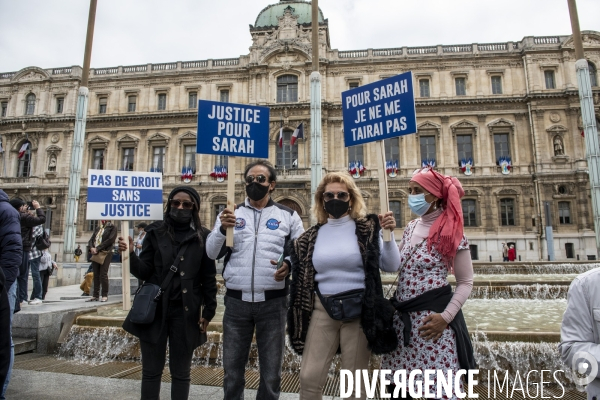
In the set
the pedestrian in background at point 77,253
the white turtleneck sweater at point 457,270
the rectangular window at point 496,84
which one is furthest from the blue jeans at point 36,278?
the rectangular window at point 496,84

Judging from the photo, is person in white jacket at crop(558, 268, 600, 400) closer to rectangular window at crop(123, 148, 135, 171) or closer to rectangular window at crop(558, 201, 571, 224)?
rectangular window at crop(558, 201, 571, 224)

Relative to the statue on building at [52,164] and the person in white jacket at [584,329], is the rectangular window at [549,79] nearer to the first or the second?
the person in white jacket at [584,329]

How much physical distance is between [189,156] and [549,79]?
27.2m

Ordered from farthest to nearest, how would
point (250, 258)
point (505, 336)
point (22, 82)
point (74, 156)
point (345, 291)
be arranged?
point (22, 82), point (74, 156), point (505, 336), point (250, 258), point (345, 291)

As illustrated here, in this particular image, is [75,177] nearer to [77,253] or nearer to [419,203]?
[77,253]

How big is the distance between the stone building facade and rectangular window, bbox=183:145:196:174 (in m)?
0.08

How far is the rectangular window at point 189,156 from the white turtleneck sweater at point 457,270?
28.8 meters

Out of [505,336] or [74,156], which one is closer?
[505,336]

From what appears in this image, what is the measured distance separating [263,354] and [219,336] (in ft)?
7.90

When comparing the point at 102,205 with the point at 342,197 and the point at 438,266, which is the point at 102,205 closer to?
the point at 342,197

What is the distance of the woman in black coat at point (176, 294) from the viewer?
3.19 m

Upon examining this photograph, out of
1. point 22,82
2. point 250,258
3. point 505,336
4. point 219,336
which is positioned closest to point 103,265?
point 219,336

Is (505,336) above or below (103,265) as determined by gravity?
below

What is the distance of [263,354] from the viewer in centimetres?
311
